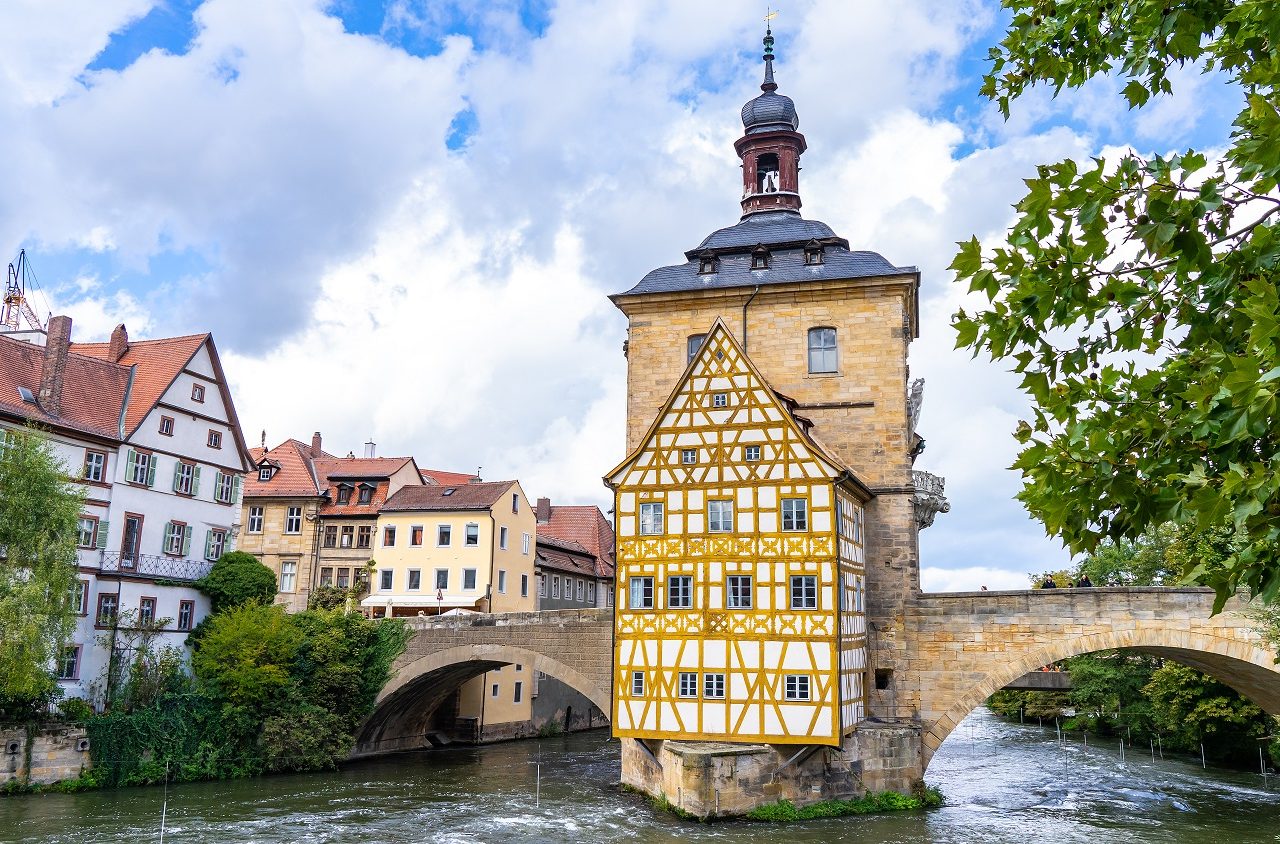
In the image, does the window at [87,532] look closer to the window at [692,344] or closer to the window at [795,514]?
the window at [692,344]

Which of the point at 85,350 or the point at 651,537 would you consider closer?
the point at 651,537

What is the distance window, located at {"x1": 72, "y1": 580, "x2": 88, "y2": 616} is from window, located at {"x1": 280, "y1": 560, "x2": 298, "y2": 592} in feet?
45.0

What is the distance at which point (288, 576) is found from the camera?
39.5 metres

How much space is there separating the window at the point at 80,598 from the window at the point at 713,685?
14584 mm

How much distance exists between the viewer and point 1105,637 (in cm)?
2311

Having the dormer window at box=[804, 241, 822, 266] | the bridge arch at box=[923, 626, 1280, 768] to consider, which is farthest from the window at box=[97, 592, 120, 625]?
the bridge arch at box=[923, 626, 1280, 768]

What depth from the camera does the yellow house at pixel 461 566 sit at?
3741cm

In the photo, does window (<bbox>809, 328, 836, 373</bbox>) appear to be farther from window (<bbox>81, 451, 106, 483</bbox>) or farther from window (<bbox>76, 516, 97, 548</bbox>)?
window (<bbox>76, 516, 97, 548</bbox>)

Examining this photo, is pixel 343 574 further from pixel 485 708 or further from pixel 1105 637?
pixel 1105 637

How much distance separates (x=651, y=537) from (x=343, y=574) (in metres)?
19.7

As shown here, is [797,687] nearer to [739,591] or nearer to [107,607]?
[739,591]

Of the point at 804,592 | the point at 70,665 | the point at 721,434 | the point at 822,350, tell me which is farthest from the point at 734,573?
the point at 70,665

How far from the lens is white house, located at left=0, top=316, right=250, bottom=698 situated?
84.6 feet

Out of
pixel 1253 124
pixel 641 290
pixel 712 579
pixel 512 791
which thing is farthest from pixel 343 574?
pixel 1253 124
